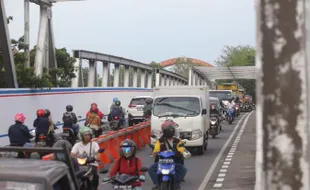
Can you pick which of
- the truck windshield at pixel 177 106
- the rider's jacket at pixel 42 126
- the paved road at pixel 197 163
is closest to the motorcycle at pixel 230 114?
the paved road at pixel 197 163

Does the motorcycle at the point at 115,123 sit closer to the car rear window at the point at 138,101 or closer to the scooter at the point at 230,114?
the car rear window at the point at 138,101

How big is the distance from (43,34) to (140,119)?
7092 mm

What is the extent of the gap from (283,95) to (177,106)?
51.8 feet

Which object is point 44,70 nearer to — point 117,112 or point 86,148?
point 117,112

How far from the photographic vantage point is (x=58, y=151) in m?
5.26

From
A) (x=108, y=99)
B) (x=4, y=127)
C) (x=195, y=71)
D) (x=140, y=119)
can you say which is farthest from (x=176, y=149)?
(x=195, y=71)

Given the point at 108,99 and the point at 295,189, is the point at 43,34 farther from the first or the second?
the point at 295,189

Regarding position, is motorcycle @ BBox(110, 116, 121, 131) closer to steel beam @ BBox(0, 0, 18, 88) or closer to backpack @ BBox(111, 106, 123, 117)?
backpack @ BBox(111, 106, 123, 117)

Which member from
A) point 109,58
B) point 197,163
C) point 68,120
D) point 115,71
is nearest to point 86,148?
point 197,163

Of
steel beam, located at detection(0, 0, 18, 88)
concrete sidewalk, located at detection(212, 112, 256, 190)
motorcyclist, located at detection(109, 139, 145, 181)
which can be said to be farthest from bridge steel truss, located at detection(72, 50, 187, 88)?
motorcyclist, located at detection(109, 139, 145, 181)

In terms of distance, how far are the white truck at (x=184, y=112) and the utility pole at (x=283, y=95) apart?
48.6 feet

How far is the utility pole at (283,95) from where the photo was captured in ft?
10.7

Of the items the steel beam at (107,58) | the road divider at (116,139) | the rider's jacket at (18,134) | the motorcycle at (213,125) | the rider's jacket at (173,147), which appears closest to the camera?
the rider's jacket at (173,147)

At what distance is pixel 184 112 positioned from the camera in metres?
19.1
